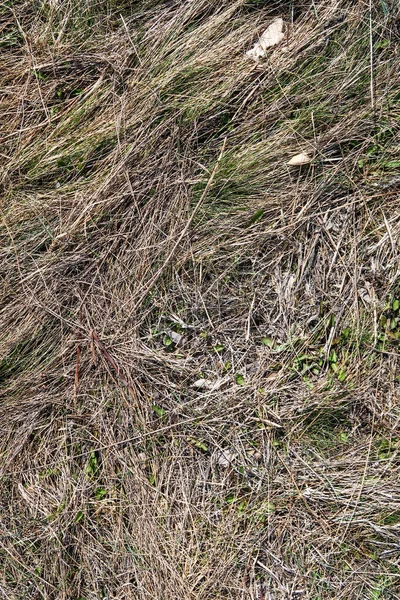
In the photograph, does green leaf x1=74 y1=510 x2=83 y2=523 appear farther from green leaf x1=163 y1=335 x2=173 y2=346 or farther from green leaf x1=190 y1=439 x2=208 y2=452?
green leaf x1=163 y1=335 x2=173 y2=346

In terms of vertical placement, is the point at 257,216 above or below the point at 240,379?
above

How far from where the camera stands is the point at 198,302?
248 centimetres

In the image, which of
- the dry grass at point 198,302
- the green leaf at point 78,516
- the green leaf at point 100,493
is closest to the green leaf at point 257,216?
the dry grass at point 198,302

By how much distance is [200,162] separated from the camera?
2.48 m

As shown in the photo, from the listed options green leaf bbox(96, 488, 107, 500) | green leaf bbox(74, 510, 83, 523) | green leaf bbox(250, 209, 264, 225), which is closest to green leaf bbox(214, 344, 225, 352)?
green leaf bbox(250, 209, 264, 225)

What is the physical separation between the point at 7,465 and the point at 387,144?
2.16 meters

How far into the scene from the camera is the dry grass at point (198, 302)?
2.38 metres

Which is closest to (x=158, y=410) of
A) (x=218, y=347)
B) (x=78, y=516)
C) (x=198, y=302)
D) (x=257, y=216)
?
(x=218, y=347)

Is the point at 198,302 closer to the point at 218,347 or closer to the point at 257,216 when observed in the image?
the point at 218,347

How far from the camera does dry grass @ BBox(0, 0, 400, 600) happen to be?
2385mm

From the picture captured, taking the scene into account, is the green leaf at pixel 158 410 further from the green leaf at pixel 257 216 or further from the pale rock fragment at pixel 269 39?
the pale rock fragment at pixel 269 39

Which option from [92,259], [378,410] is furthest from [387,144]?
[92,259]

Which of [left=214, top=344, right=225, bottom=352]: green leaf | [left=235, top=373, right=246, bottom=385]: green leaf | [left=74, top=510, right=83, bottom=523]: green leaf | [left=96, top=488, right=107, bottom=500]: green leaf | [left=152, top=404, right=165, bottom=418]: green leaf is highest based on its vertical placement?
[left=214, top=344, right=225, bottom=352]: green leaf

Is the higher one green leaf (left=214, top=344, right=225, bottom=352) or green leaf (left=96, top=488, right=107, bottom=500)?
green leaf (left=214, top=344, right=225, bottom=352)
